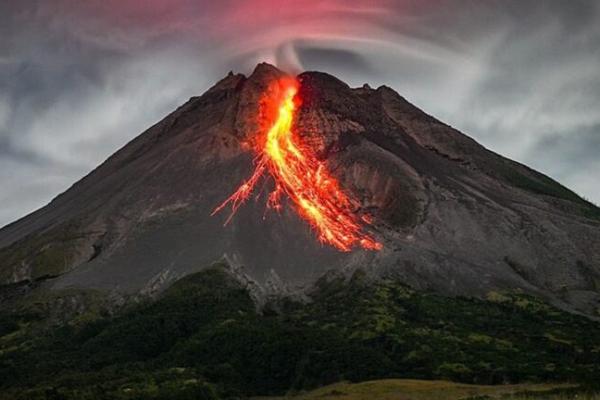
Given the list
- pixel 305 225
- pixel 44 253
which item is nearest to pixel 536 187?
pixel 305 225

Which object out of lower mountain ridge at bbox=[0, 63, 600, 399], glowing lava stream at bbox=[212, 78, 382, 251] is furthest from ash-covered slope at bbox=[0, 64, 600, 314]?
glowing lava stream at bbox=[212, 78, 382, 251]

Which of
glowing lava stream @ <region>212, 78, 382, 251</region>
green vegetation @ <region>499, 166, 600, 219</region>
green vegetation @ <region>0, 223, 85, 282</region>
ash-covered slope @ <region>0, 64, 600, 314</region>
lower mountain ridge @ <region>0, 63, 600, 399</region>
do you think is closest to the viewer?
lower mountain ridge @ <region>0, 63, 600, 399</region>

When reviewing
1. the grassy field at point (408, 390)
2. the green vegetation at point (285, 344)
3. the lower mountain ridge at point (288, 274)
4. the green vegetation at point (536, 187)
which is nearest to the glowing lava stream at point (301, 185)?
the lower mountain ridge at point (288, 274)

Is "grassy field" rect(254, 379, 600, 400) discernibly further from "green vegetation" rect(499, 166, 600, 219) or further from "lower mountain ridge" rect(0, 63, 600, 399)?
"green vegetation" rect(499, 166, 600, 219)

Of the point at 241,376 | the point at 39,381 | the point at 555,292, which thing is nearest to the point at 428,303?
Result: the point at 555,292

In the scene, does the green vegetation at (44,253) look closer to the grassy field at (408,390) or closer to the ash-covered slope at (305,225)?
the ash-covered slope at (305,225)

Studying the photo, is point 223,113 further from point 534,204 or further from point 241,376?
point 241,376

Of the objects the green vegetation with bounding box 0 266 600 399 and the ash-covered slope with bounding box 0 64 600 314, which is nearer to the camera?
the green vegetation with bounding box 0 266 600 399

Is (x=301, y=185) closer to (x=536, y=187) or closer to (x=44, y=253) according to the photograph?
(x=44, y=253)
